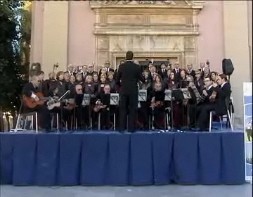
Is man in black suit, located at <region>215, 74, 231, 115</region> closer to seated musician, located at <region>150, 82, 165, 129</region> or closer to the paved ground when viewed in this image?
seated musician, located at <region>150, 82, 165, 129</region>

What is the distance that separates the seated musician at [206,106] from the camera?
414 inches

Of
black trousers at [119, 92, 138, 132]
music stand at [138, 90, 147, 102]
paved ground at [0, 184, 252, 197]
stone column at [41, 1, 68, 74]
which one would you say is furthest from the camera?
stone column at [41, 1, 68, 74]

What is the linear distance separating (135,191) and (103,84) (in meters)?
3.71

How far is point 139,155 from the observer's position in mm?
9219

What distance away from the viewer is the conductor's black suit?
9.55m

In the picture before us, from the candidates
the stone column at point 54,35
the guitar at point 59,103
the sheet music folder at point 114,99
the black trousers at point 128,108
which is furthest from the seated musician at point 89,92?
the stone column at point 54,35

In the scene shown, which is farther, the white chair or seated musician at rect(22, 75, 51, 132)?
the white chair

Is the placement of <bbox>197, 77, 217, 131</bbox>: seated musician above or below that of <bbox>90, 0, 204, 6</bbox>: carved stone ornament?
below

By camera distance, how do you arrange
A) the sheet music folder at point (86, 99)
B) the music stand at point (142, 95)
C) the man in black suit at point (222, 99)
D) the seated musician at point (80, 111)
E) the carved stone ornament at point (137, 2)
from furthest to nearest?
the carved stone ornament at point (137, 2) < the seated musician at point (80, 111) < the sheet music folder at point (86, 99) < the music stand at point (142, 95) < the man in black suit at point (222, 99)

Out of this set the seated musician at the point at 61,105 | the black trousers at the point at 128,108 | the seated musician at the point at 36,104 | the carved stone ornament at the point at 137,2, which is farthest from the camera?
the carved stone ornament at the point at 137,2

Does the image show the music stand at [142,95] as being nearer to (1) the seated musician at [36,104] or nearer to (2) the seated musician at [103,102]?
(2) the seated musician at [103,102]

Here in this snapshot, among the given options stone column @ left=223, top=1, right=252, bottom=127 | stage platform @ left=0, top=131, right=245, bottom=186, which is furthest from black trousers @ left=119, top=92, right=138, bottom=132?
stone column @ left=223, top=1, right=252, bottom=127

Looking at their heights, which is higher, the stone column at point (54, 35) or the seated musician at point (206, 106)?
the stone column at point (54, 35)

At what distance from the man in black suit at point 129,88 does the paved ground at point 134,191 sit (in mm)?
1408
